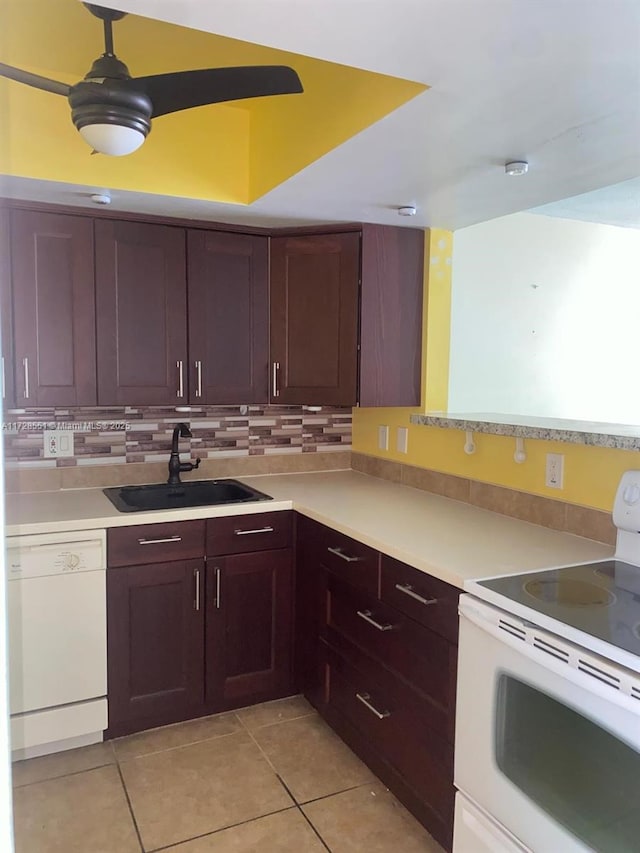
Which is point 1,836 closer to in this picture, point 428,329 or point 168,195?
point 168,195

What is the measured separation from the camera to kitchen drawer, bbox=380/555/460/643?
5.70 ft

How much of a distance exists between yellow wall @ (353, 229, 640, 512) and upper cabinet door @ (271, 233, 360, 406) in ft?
1.23

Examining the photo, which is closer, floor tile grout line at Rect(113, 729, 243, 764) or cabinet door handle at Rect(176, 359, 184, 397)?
floor tile grout line at Rect(113, 729, 243, 764)

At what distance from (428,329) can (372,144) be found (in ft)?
3.93

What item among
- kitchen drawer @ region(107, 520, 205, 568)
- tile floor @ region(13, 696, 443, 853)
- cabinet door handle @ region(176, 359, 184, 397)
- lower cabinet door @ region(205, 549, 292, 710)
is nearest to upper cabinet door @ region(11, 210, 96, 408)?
cabinet door handle @ region(176, 359, 184, 397)

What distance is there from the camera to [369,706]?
7.09ft

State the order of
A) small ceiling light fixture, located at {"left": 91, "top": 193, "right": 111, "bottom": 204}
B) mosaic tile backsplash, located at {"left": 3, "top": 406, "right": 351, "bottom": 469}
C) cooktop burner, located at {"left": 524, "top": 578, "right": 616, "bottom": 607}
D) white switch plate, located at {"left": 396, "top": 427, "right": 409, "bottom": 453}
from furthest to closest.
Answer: white switch plate, located at {"left": 396, "top": 427, "right": 409, "bottom": 453} < mosaic tile backsplash, located at {"left": 3, "top": 406, "right": 351, "bottom": 469} < small ceiling light fixture, located at {"left": 91, "top": 193, "right": 111, "bottom": 204} < cooktop burner, located at {"left": 524, "top": 578, "right": 616, "bottom": 607}

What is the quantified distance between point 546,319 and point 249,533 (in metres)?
2.16

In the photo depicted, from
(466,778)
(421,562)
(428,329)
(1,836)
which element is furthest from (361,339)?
(1,836)

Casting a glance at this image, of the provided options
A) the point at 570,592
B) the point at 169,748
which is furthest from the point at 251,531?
the point at 570,592

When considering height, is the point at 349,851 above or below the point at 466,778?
below

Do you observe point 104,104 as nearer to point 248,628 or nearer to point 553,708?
point 553,708

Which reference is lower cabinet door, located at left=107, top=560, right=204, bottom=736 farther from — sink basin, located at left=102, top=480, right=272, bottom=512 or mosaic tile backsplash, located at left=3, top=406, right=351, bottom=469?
mosaic tile backsplash, located at left=3, top=406, right=351, bottom=469

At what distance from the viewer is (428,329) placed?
291cm
